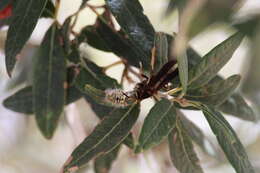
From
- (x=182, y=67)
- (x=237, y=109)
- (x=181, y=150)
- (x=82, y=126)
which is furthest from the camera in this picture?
(x=82, y=126)

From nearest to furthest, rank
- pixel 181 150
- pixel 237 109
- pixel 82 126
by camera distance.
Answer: pixel 181 150, pixel 237 109, pixel 82 126

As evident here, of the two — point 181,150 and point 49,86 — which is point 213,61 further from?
point 49,86

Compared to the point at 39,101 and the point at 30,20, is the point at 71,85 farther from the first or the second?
the point at 30,20

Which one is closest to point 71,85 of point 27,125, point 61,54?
point 61,54

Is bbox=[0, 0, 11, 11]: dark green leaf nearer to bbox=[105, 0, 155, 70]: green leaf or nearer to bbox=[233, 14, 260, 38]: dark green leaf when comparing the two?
bbox=[105, 0, 155, 70]: green leaf

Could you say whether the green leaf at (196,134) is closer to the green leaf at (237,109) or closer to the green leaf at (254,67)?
the green leaf at (237,109)

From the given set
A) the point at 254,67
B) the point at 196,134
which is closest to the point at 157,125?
the point at 254,67

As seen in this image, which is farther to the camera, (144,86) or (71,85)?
(71,85)
